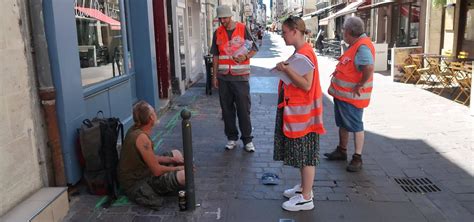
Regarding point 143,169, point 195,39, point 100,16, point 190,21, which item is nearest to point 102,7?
point 100,16

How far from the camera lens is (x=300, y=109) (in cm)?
360

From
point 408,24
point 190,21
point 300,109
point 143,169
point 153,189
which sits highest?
point 190,21

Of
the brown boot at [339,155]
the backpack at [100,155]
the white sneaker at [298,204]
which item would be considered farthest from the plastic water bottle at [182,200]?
the brown boot at [339,155]

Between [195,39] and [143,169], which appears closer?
[143,169]

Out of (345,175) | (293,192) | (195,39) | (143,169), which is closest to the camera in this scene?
(143,169)

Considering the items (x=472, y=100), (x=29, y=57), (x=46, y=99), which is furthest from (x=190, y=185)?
(x=472, y=100)

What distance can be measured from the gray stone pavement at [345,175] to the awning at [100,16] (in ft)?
5.66

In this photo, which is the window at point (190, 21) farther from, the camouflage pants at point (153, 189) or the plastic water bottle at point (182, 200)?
the plastic water bottle at point (182, 200)

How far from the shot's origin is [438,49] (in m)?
13.2

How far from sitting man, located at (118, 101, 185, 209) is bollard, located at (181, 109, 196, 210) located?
0.71ft

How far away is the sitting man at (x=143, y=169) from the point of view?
12.7ft

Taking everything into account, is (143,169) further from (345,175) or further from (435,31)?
(435,31)

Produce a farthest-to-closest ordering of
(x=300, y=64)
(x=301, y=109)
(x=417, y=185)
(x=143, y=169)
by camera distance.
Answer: (x=417, y=185) → (x=143, y=169) → (x=301, y=109) → (x=300, y=64)

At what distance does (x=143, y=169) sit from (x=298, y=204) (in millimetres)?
1418
